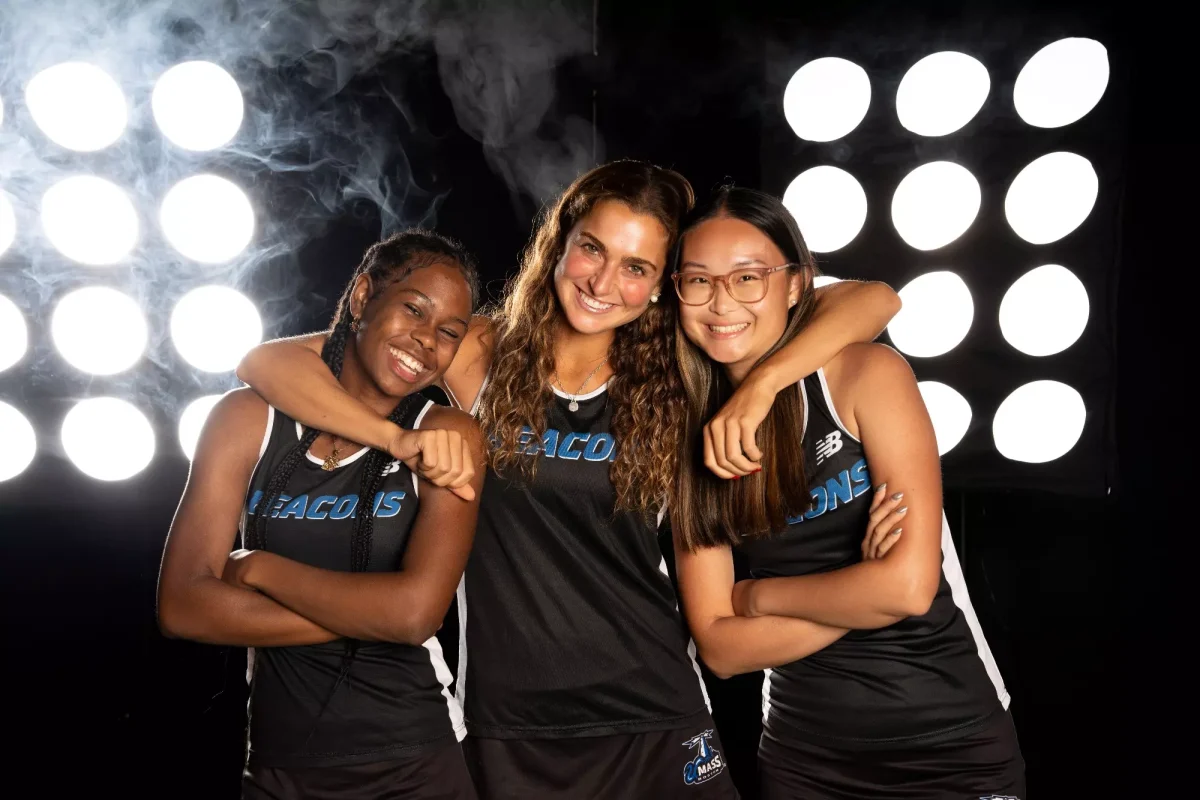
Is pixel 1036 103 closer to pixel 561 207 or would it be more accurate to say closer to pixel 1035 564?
pixel 1035 564

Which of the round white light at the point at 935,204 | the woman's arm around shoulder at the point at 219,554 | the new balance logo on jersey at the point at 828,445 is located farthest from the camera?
the round white light at the point at 935,204

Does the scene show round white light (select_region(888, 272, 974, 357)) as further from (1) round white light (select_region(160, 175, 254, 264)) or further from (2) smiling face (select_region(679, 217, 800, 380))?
(1) round white light (select_region(160, 175, 254, 264))

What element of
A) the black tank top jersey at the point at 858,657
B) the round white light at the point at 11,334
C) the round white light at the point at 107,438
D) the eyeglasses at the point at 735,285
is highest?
the eyeglasses at the point at 735,285

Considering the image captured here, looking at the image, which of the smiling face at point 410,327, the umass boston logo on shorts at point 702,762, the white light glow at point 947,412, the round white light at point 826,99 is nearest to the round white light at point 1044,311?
the white light glow at point 947,412

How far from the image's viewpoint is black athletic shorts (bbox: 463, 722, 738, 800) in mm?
1791

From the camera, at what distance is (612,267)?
1.87 m

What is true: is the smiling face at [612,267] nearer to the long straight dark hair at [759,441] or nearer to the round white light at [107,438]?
the long straight dark hair at [759,441]

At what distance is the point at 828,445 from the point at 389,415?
73cm

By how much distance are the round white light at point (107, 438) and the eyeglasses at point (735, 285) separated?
1.59 meters

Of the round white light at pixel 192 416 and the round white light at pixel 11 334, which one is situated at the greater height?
the round white light at pixel 11 334

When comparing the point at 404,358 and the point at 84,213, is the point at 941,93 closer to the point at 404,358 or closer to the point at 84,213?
the point at 404,358

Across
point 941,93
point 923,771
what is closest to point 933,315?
point 941,93

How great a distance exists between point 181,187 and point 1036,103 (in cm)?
215

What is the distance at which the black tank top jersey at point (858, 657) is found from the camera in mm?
1682
